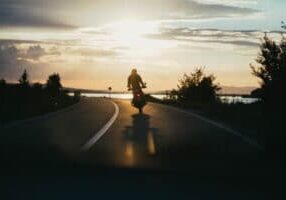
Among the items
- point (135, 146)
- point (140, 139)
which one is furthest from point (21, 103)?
point (135, 146)

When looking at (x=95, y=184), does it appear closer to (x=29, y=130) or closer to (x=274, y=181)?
(x=274, y=181)

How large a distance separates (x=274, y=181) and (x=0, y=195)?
16.6ft

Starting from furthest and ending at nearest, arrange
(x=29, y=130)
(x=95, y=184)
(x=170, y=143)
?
(x=29, y=130)
(x=170, y=143)
(x=95, y=184)

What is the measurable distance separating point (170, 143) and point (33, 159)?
20.1 feet

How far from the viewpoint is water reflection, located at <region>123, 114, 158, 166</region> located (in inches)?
698

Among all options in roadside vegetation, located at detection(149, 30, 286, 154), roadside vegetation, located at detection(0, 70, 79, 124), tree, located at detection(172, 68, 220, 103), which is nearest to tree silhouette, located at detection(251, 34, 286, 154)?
roadside vegetation, located at detection(149, 30, 286, 154)

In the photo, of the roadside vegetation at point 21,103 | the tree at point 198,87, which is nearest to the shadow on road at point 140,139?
the roadside vegetation at point 21,103

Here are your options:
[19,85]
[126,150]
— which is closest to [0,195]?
[126,150]

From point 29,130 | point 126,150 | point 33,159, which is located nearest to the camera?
point 33,159

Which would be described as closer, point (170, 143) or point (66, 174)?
point (66, 174)

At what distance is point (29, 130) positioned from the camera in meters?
26.1

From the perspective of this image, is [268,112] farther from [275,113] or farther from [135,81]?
[135,81]

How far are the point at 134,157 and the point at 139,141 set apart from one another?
4.83m

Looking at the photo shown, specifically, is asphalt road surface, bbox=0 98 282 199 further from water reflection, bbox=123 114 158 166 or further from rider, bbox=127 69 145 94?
rider, bbox=127 69 145 94
